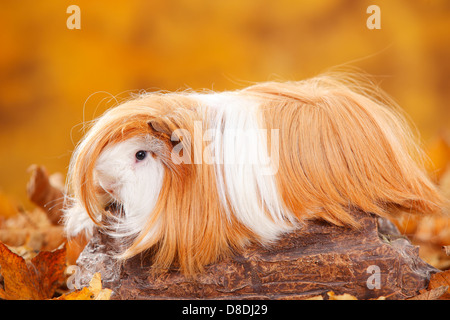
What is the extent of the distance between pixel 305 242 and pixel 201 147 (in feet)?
1.18

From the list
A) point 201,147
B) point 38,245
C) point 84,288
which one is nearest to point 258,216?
point 201,147

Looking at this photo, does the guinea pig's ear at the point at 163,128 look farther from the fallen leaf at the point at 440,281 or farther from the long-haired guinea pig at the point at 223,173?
the fallen leaf at the point at 440,281

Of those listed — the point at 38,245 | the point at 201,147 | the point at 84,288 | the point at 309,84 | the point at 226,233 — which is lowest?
the point at 38,245

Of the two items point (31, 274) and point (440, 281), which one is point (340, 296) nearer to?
point (440, 281)

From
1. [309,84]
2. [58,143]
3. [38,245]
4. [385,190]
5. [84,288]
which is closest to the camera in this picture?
[84,288]

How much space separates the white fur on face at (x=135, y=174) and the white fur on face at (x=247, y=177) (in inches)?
6.1

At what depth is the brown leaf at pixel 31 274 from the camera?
124cm

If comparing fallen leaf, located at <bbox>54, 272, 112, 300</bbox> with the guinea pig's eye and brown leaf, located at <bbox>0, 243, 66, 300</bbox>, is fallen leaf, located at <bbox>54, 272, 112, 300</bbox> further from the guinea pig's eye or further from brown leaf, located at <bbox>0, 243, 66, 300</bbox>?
the guinea pig's eye

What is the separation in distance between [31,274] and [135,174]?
1.36ft

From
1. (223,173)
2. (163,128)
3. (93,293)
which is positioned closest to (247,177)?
(223,173)

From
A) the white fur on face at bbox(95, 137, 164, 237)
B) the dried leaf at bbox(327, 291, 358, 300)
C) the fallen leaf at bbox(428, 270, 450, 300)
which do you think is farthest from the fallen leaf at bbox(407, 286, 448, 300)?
the white fur on face at bbox(95, 137, 164, 237)

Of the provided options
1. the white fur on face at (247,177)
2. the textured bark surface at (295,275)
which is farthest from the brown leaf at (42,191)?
the white fur on face at (247,177)

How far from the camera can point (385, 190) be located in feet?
4.19

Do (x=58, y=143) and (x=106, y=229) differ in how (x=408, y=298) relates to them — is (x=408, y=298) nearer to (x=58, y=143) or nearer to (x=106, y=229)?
(x=106, y=229)
